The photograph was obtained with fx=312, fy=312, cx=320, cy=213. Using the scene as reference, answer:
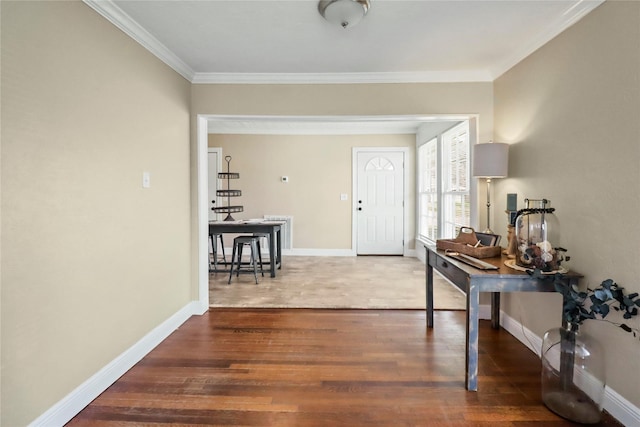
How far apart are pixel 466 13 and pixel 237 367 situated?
8.95ft

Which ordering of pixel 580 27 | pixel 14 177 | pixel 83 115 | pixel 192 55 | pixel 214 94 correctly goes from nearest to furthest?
pixel 14 177 < pixel 83 115 < pixel 580 27 < pixel 192 55 < pixel 214 94

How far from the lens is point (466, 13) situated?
6.46ft

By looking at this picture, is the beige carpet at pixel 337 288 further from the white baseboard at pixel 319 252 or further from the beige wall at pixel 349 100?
the beige wall at pixel 349 100

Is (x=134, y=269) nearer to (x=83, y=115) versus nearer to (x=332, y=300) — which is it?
(x=83, y=115)

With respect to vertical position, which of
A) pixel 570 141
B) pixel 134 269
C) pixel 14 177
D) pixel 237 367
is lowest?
pixel 237 367

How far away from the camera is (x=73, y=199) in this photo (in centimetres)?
166

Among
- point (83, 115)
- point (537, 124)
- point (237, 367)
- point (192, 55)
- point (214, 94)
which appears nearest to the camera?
point (83, 115)

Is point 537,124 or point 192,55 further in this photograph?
point 192,55

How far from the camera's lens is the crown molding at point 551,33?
5.87ft

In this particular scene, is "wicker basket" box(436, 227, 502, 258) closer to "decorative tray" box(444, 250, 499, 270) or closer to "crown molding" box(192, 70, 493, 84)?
"decorative tray" box(444, 250, 499, 270)

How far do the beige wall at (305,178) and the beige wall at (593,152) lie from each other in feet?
11.6

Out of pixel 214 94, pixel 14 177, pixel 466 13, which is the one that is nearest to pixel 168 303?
pixel 14 177

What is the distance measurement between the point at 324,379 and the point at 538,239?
159cm

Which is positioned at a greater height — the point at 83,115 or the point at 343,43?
the point at 343,43
